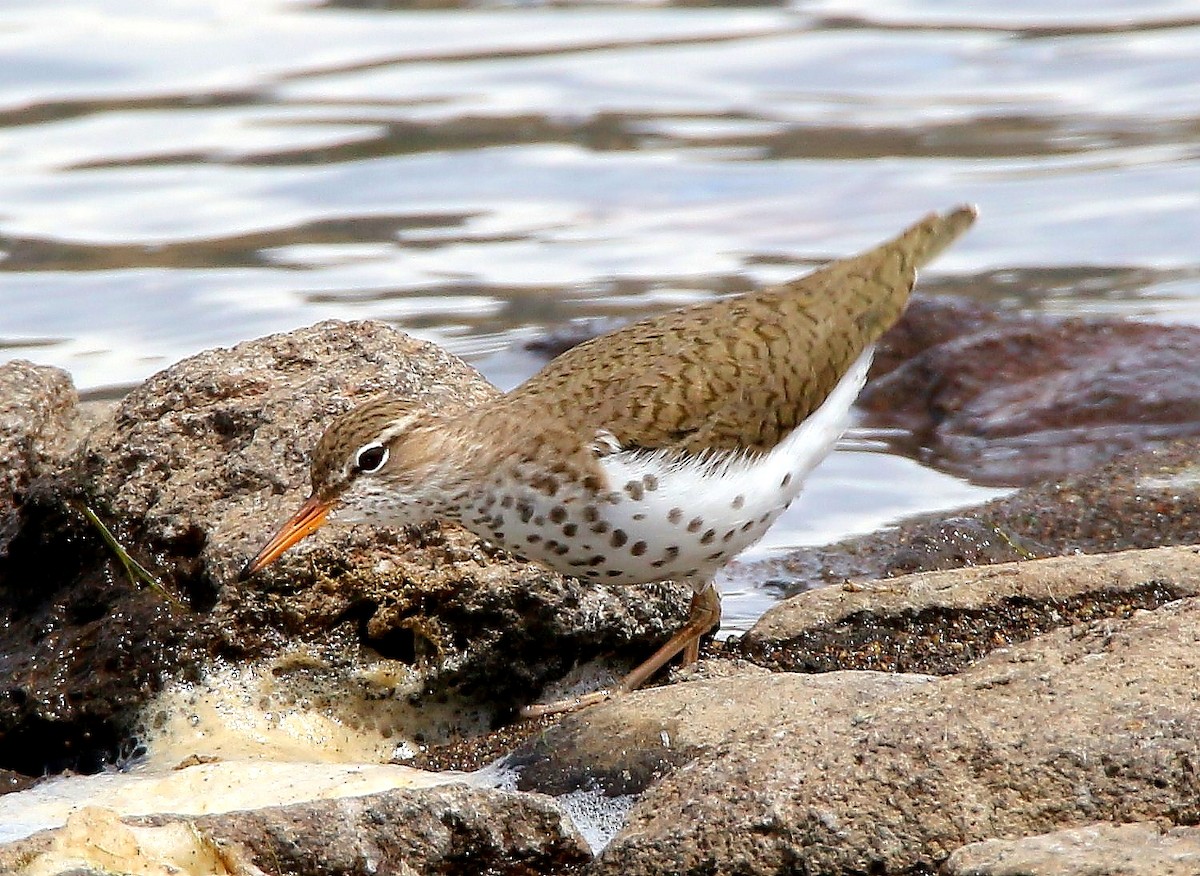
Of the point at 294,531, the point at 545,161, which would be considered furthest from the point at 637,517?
the point at 545,161

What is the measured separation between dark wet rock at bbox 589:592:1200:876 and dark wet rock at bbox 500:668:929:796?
0.41m

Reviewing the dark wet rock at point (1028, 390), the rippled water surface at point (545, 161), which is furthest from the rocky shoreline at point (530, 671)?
the rippled water surface at point (545, 161)

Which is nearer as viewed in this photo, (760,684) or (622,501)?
(760,684)

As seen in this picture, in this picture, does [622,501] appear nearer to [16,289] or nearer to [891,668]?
[891,668]

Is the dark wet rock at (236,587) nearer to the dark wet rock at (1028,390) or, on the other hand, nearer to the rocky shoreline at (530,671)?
the rocky shoreline at (530,671)

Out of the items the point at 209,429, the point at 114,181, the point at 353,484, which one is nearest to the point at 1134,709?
the point at 353,484

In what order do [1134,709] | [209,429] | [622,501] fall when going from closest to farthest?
1. [1134,709]
2. [622,501]
3. [209,429]

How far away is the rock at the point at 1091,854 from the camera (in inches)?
131

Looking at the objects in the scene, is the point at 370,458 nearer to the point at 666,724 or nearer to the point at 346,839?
the point at 666,724

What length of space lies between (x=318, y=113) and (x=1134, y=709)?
38.0ft

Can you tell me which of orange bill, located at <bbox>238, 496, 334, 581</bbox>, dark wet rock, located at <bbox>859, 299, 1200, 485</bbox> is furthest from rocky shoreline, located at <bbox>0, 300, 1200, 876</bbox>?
dark wet rock, located at <bbox>859, 299, 1200, 485</bbox>

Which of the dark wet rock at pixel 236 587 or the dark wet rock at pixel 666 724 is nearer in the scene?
the dark wet rock at pixel 666 724

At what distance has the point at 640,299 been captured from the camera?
1190cm

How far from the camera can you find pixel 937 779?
12.8ft
